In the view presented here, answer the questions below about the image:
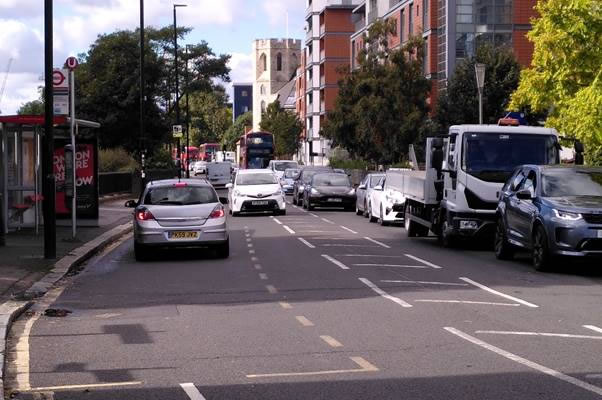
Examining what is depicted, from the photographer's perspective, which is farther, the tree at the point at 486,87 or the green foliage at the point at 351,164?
the green foliage at the point at 351,164

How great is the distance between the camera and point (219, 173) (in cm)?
7494

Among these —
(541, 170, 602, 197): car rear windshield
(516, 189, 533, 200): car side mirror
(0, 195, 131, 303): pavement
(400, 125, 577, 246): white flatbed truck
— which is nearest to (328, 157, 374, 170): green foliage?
(0, 195, 131, 303): pavement

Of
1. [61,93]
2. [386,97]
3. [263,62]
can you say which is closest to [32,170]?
[61,93]

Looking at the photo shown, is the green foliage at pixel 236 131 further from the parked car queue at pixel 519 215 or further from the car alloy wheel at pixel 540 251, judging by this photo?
the car alloy wheel at pixel 540 251

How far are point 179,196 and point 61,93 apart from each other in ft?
12.8

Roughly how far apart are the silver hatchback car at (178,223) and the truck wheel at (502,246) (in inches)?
211

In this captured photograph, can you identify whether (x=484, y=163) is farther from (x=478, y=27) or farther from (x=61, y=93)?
(x=478, y=27)

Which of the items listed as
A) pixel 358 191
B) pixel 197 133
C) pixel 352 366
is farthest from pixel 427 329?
pixel 197 133

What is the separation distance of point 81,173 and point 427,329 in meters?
17.4

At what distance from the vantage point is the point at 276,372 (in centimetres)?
837

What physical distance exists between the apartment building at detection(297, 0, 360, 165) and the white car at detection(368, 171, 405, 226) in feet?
193

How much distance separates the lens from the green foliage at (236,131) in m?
176

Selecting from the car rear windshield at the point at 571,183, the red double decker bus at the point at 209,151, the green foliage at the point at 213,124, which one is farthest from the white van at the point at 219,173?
the green foliage at the point at 213,124

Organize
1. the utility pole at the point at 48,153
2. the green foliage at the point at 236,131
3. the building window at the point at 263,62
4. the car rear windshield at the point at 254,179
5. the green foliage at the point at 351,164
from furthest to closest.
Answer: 1. the green foliage at the point at 236,131
2. the building window at the point at 263,62
3. the green foliage at the point at 351,164
4. the car rear windshield at the point at 254,179
5. the utility pole at the point at 48,153
